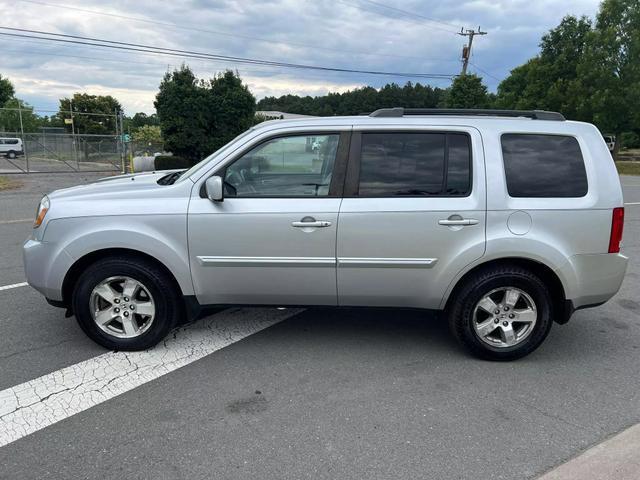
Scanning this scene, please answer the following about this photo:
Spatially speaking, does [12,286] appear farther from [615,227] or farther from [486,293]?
[615,227]

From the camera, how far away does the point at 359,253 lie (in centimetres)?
368

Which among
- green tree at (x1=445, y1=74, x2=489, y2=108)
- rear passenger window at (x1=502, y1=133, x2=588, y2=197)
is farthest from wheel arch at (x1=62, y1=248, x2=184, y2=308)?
green tree at (x1=445, y1=74, x2=489, y2=108)

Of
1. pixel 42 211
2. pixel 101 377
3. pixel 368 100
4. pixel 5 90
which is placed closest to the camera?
pixel 101 377

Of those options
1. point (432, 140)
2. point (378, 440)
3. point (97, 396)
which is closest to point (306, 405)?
point (378, 440)

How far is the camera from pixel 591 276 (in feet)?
12.3

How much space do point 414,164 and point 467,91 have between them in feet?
107

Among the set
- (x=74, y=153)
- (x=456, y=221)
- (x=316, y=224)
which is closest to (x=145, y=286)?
(x=316, y=224)

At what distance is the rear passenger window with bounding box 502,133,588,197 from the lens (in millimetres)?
3691

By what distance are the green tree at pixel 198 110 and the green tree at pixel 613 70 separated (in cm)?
2310

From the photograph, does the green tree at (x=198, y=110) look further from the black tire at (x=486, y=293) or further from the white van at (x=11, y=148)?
the black tire at (x=486, y=293)

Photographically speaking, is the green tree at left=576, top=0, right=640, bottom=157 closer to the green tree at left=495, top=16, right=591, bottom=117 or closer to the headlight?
the green tree at left=495, top=16, right=591, bottom=117

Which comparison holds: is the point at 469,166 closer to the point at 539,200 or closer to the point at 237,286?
the point at 539,200

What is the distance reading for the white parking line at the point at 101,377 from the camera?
10.0 ft

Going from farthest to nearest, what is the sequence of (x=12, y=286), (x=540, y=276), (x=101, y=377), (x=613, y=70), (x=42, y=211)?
(x=613, y=70) < (x=12, y=286) < (x=42, y=211) < (x=540, y=276) < (x=101, y=377)
